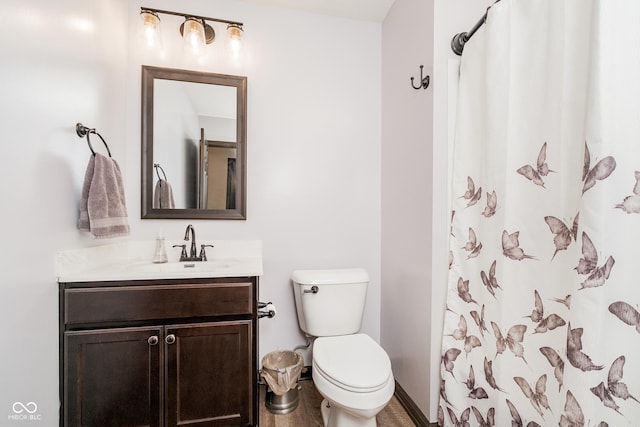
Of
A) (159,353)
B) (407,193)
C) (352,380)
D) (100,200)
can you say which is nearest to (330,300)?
(352,380)

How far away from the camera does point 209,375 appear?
4.54 feet

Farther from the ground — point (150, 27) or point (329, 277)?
point (150, 27)

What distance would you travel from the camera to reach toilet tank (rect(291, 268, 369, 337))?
1.72 meters

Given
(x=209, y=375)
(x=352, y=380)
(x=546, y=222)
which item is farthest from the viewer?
(x=209, y=375)

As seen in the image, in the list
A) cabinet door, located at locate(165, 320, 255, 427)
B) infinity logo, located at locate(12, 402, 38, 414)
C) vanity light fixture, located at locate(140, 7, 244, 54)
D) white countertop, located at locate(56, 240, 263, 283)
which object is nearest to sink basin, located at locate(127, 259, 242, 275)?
white countertop, located at locate(56, 240, 263, 283)

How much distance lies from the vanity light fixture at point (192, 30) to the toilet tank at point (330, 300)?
4.95ft

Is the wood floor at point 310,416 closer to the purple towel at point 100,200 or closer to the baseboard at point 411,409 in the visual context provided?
the baseboard at point 411,409

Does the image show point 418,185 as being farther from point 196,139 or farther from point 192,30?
point 192,30

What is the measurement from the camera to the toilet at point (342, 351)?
4.06 ft

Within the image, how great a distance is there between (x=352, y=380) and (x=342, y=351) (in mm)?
245

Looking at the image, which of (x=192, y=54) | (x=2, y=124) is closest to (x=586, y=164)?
(x=2, y=124)

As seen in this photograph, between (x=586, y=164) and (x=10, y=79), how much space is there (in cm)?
176

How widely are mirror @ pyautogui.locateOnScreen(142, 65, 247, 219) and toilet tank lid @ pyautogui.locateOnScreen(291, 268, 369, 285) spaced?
0.56 m

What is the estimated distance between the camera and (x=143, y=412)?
133 cm
